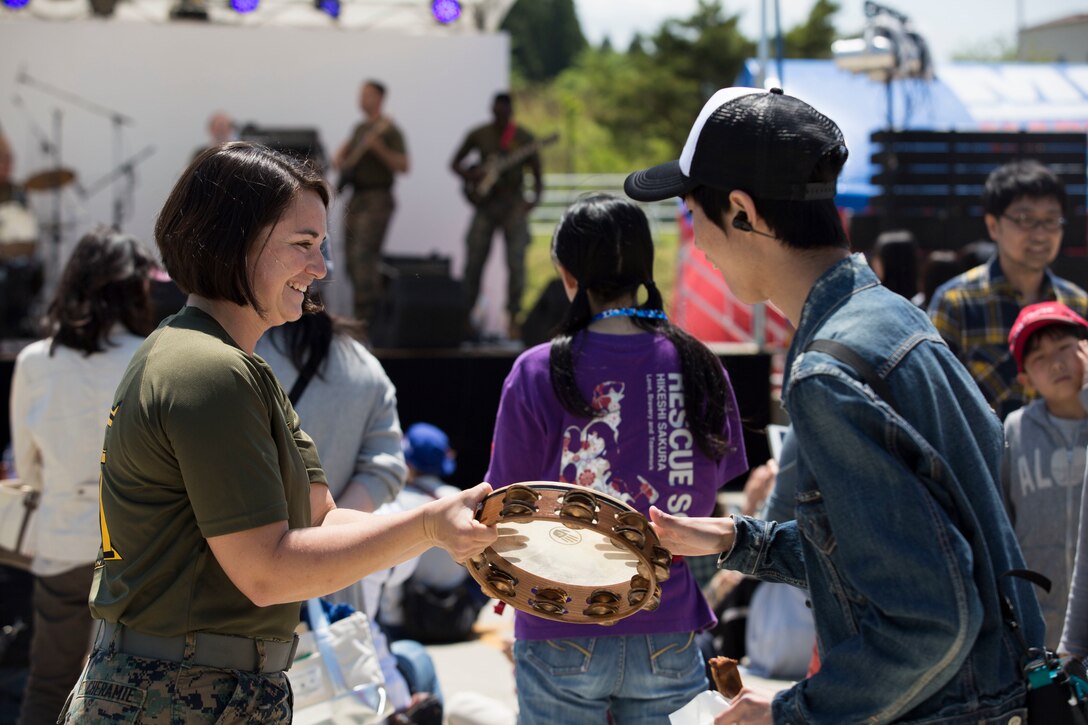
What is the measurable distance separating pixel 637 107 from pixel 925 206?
2384cm

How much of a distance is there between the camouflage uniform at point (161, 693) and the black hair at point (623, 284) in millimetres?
1135

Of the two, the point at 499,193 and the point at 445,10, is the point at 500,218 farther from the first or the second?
the point at 445,10

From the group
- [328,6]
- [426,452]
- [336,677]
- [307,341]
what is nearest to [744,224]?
[336,677]

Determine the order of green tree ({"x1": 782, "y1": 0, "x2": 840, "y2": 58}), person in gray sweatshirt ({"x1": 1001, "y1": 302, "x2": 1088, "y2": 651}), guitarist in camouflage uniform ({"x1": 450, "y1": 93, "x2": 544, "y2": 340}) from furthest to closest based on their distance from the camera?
green tree ({"x1": 782, "y1": 0, "x2": 840, "y2": 58}), guitarist in camouflage uniform ({"x1": 450, "y1": 93, "x2": 544, "y2": 340}), person in gray sweatshirt ({"x1": 1001, "y1": 302, "x2": 1088, "y2": 651})

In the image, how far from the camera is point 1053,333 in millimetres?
3605

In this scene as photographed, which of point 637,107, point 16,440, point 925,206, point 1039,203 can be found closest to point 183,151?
point 925,206

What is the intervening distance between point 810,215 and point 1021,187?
3231 millimetres

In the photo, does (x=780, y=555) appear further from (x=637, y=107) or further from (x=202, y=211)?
(x=637, y=107)

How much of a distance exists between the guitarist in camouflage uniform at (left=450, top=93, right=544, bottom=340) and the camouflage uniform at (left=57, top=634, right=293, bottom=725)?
9171 millimetres

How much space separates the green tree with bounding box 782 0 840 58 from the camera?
30.1 metres

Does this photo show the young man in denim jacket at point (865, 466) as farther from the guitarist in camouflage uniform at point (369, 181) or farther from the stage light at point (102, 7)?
the stage light at point (102, 7)

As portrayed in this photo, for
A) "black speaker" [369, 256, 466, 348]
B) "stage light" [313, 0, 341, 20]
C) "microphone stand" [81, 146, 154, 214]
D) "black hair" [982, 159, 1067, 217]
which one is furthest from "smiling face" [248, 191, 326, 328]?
"stage light" [313, 0, 341, 20]

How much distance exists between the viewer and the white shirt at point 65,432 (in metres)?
3.76

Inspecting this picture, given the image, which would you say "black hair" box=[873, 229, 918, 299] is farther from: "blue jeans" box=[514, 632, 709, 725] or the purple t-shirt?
"blue jeans" box=[514, 632, 709, 725]
